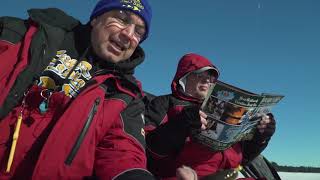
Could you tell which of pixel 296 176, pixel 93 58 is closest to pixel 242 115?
pixel 93 58

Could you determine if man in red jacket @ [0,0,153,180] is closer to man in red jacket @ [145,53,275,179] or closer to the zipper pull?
the zipper pull

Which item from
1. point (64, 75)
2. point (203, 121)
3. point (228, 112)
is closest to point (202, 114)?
point (203, 121)

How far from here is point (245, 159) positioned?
13.1 feet

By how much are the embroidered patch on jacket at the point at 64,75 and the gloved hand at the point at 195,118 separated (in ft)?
2.99

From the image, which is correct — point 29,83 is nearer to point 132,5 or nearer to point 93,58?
point 93,58

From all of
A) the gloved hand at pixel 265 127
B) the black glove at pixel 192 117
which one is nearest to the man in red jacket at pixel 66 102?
the black glove at pixel 192 117

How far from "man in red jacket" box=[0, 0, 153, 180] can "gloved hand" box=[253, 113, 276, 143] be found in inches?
50.6

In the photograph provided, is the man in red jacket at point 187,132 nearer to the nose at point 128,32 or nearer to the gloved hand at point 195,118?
the gloved hand at point 195,118

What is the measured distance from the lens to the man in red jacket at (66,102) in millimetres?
2271

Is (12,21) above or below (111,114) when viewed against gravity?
above

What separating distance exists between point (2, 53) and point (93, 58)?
0.67m

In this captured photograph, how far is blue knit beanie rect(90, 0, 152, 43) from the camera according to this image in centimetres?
298

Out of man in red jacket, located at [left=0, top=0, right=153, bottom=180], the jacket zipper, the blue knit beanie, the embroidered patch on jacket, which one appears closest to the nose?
man in red jacket, located at [left=0, top=0, right=153, bottom=180]

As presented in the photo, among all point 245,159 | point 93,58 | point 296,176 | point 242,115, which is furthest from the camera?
point 296,176
